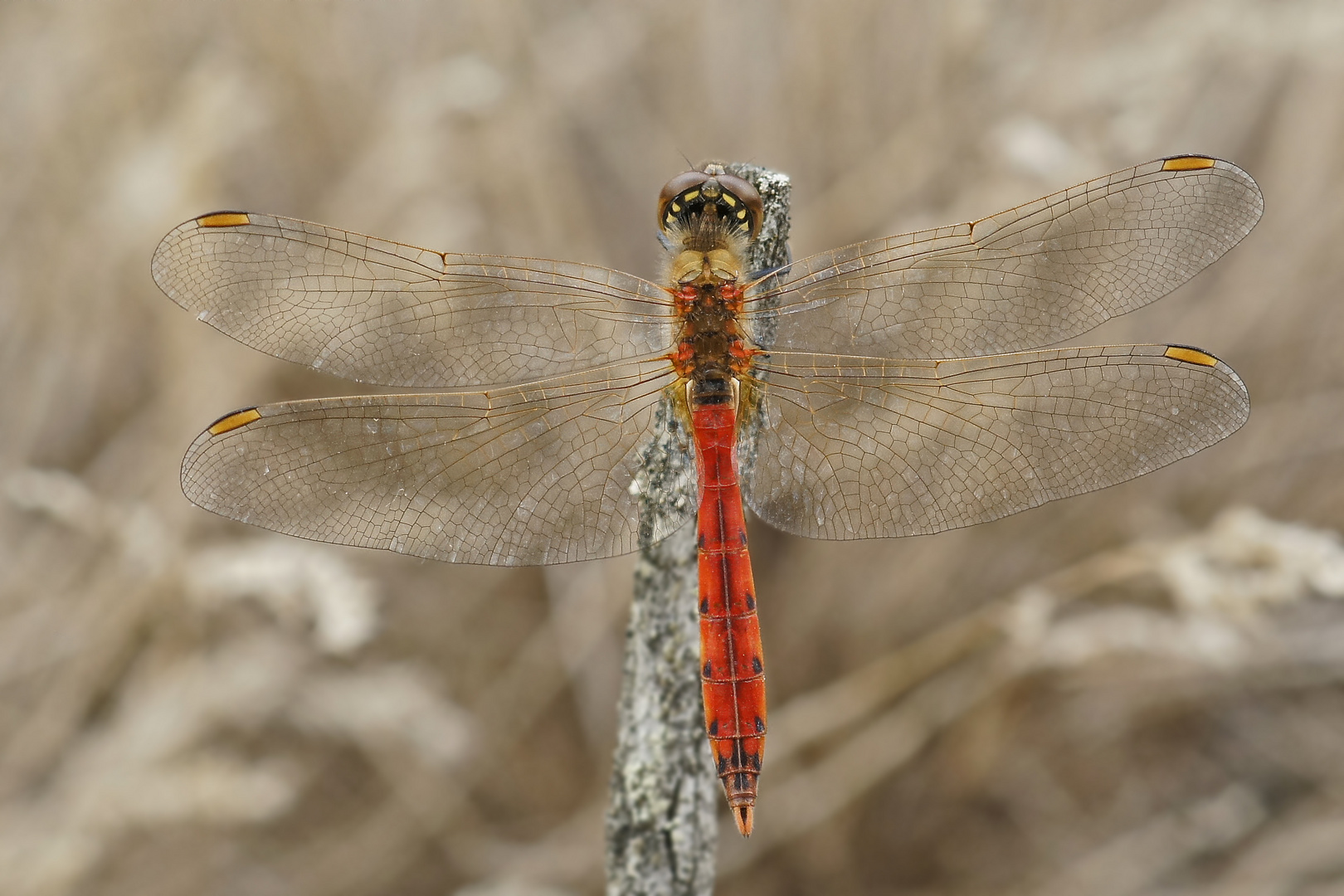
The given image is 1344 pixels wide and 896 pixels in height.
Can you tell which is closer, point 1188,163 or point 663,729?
point 663,729

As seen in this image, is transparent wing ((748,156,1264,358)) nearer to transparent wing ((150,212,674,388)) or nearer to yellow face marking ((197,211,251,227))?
transparent wing ((150,212,674,388))

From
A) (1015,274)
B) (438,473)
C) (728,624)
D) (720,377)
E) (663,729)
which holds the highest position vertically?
(1015,274)

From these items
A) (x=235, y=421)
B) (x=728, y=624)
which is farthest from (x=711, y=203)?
(x=235, y=421)

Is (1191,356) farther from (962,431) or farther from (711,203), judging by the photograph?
(711,203)

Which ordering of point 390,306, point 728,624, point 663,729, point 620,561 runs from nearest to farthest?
point 663,729 → point 728,624 → point 390,306 → point 620,561

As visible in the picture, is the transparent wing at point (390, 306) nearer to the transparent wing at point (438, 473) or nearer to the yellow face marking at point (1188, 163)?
the transparent wing at point (438, 473)

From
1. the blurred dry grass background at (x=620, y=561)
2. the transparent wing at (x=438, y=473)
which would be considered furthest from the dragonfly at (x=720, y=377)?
the blurred dry grass background at (x=620, y=561)

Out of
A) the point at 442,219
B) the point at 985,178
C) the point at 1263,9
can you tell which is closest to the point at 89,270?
the point at 442,219
